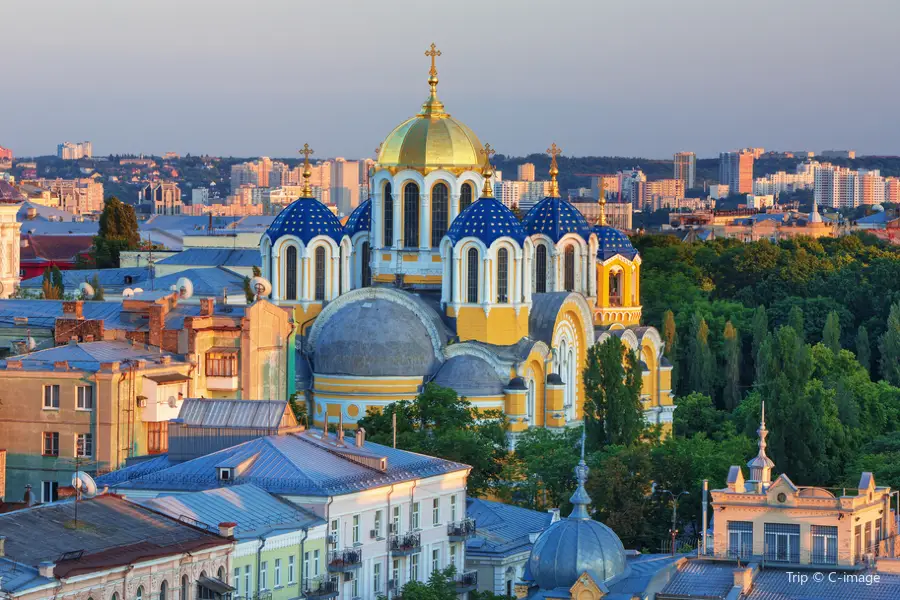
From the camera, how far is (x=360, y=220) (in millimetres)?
78750

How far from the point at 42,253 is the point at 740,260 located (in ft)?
108

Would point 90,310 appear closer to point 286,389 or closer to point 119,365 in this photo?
point 286,389

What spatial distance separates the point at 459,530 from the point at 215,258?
5816 cm

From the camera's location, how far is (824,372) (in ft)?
277

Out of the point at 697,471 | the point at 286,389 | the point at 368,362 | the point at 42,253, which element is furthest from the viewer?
the point at 42,253

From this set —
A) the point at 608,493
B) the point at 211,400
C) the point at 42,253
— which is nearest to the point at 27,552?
the point at 211,400

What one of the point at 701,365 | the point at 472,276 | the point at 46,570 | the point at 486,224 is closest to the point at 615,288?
the point at 472,276

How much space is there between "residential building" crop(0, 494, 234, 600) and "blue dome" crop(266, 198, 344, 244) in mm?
29805

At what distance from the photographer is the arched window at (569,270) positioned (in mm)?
78662

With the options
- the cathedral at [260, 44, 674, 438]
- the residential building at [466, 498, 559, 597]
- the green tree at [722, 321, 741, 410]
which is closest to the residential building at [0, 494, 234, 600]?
the residential building at [466, 498, 559, 597]

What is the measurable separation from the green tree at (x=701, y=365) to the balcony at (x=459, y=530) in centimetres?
3702

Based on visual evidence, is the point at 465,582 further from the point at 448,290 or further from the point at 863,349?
the point at 863,349

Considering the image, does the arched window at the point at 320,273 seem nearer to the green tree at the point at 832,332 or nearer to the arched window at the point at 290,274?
the arched window at the point at 290,274

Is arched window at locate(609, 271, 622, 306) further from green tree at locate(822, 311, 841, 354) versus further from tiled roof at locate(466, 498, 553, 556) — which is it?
tiled roof at locate(466, 498, 553, 556)
